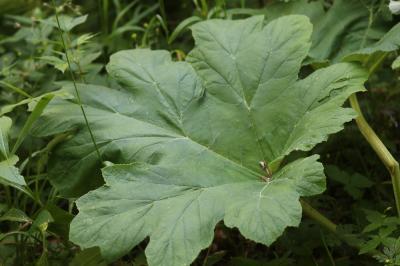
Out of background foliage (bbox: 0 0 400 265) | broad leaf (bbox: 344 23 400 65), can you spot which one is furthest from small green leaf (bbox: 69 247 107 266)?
broad leaf (bbox: 344 23 400 65)

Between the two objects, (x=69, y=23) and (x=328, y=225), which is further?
(x=69, y=23)

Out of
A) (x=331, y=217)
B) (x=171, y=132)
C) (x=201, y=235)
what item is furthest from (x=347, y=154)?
(x=201, y=235)

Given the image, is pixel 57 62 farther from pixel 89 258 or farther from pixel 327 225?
pixel 327 225

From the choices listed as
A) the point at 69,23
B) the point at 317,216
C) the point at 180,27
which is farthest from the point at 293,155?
the point at 69,23

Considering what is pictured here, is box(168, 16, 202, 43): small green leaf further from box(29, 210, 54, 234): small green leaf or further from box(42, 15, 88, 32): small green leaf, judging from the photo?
box(29, 210, 54, 234): small green leaf

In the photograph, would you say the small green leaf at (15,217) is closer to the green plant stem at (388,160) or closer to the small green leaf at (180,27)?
the small green leaf at (180,27)

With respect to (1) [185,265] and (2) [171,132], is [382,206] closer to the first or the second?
(2) [171,132]
